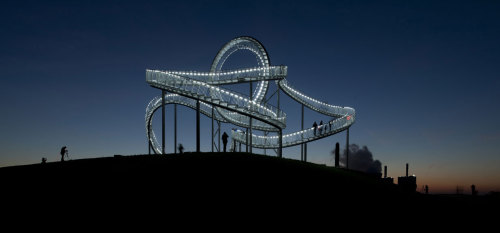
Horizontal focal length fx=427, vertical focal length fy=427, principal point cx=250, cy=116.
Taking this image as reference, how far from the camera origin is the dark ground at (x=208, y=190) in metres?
14.8

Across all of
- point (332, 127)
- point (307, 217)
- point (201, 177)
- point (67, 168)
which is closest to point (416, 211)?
point (307, 217)

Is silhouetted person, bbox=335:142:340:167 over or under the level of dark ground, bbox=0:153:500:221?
over

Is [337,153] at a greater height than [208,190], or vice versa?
[337,153]

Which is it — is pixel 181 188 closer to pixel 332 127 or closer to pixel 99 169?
pixel 99 169

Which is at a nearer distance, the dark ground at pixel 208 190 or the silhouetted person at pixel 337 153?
the dark ground at pixel 208 190

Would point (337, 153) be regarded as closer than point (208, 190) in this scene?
No

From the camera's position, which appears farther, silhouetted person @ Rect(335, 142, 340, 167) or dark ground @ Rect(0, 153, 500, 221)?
silhouetted person @ Rect(335, 142, 340, 167)

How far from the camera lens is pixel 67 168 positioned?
20312mm

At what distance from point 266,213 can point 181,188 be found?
144 inches

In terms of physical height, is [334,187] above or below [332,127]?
below

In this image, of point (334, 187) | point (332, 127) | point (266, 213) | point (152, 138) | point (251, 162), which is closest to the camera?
point (266, 213)

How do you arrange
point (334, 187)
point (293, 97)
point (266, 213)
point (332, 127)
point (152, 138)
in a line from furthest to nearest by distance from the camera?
point (152, 138) → point (293, 97) → point (332, 127) → point (334, 187) → point (266, 213)

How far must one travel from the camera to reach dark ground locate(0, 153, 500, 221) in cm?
1484

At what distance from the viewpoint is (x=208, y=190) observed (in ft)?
53.3
